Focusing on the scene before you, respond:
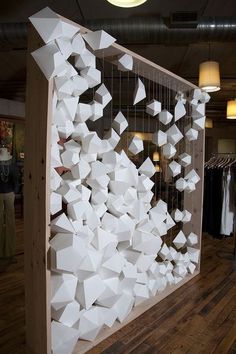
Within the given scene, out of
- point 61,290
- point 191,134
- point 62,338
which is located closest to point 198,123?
point 191,134

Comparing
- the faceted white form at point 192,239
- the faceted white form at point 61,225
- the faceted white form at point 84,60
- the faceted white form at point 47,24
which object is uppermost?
the faceted white form at point 47,24

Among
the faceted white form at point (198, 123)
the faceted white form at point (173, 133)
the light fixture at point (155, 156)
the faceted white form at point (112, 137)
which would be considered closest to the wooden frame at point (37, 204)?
the faceted white form at point (112, 137)

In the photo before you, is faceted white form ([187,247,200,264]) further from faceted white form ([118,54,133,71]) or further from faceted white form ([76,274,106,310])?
faceted white form ([118,54,133,71])

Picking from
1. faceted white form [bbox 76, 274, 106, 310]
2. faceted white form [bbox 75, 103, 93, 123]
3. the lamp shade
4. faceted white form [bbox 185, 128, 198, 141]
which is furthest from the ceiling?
faceted white form [bbox 76, 274, 106, 310]

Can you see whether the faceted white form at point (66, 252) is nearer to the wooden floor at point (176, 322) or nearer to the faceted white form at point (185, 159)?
the wooden floor at point (176, 322)

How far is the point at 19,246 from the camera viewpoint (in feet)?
→ 14.2

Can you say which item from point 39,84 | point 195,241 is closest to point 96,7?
point 39,84

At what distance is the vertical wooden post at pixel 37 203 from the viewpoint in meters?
1.64

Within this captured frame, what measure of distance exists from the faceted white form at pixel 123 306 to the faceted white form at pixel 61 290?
1.75 feet

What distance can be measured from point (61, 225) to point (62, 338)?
694 mm

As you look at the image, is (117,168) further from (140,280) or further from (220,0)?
(220,0)

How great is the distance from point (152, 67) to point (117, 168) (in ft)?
2.99

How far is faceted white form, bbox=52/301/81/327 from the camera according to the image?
178cm

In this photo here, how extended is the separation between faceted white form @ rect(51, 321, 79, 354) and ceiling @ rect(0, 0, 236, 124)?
282cm
